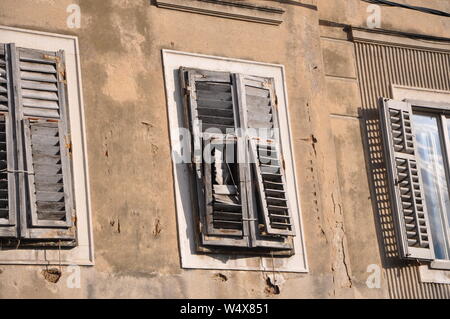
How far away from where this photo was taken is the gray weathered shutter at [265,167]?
1092 centimetres

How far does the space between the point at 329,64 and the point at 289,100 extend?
Result: 88 centimetres

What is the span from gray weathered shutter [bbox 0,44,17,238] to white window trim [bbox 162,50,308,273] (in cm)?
153

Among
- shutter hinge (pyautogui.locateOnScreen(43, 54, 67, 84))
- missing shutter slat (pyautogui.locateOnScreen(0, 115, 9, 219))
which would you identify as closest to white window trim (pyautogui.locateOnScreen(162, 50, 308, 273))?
shutter hinge (pyautogui.locateOnScreen(43, 54, 67, 84))

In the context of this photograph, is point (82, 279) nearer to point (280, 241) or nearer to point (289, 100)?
point (280, 241)

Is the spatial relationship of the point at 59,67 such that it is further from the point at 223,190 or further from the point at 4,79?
the point at 223,190

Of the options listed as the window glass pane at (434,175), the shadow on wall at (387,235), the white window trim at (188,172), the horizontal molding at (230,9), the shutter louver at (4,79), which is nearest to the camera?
the shutter louver at (4,79)

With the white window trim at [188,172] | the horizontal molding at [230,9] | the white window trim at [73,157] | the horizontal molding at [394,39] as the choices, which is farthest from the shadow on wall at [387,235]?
the white window trim at [73,157]

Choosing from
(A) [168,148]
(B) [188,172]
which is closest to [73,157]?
(A) [168,148]

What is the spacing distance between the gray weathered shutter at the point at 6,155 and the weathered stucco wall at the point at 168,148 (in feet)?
1.09

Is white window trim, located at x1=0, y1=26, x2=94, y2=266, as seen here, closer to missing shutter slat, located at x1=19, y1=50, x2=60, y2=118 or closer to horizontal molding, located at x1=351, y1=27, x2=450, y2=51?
missing shutter slat, located at x1=19, y1=50, x2=60, y2=118

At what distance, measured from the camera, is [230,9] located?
11.8m

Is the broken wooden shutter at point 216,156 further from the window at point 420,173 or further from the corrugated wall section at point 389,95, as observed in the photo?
the window at point 420,173
